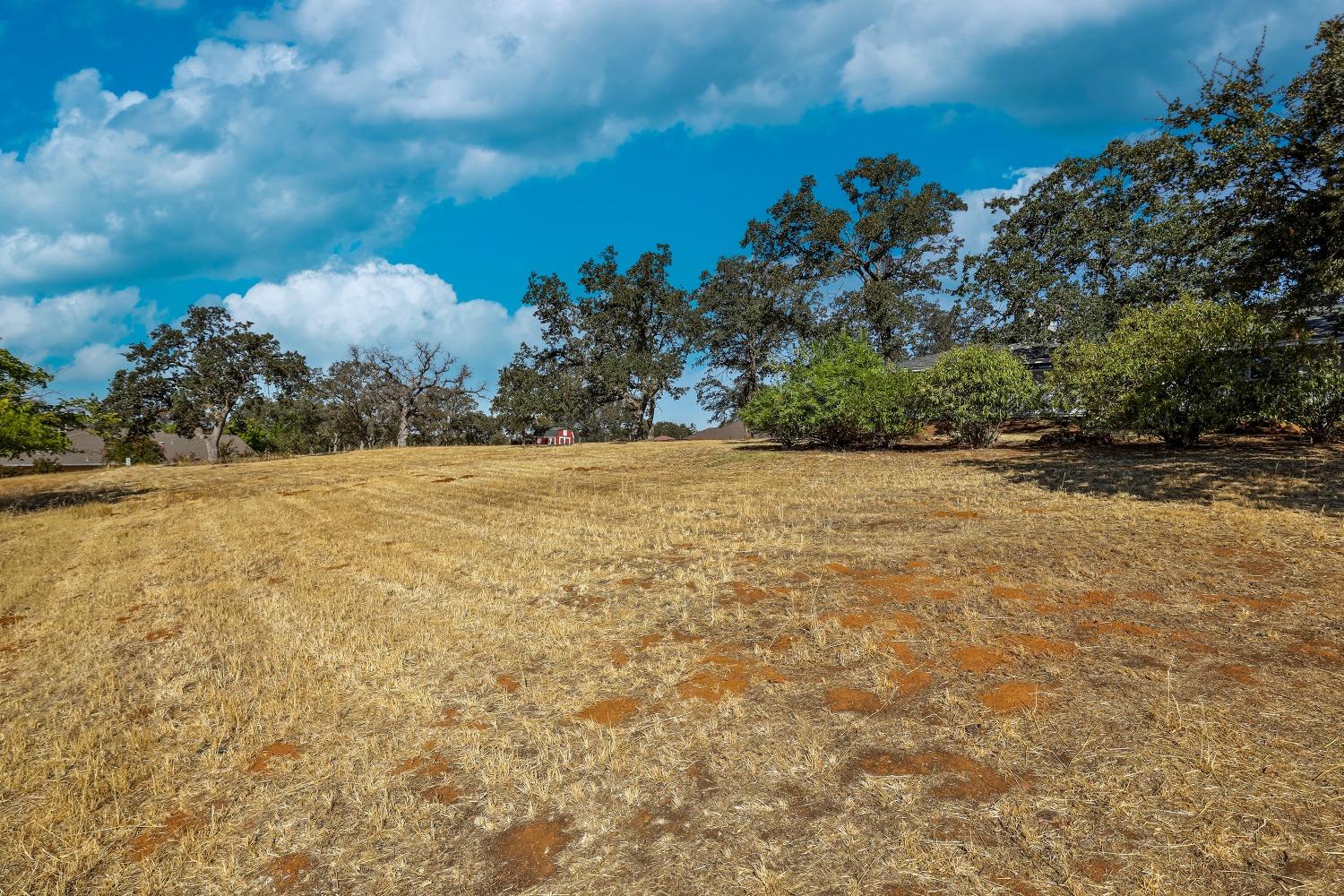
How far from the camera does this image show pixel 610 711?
4.24 meters

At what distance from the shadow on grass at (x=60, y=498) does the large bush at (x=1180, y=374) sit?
97.8 feet

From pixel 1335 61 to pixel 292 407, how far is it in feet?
223

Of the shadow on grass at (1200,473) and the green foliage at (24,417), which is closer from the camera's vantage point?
the shadow on grass at (1200,473)

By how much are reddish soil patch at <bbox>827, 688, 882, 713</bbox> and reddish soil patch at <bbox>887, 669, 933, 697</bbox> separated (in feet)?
0.76

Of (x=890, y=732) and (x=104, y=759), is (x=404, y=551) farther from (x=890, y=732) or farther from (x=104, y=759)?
(x=890, y=732)

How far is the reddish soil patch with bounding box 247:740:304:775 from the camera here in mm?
3787

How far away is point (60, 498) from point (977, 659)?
26.9 m

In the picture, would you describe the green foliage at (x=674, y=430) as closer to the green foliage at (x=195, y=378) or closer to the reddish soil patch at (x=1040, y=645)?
the green foliage at (x=195, y=378)

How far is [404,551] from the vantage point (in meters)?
9.30

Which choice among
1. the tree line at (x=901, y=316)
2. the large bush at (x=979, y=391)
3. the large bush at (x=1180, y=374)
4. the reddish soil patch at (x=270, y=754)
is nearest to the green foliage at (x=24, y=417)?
the tree line at (x=901, y=316)

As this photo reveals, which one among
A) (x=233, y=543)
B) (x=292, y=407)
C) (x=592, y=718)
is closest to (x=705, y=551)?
(x=592, y=718)

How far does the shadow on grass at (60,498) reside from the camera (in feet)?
55.5

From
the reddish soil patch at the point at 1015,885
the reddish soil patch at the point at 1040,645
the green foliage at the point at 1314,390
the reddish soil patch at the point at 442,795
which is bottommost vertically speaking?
the reddish soil patch at the point at 442,795

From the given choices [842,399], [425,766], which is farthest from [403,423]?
[425,766]
